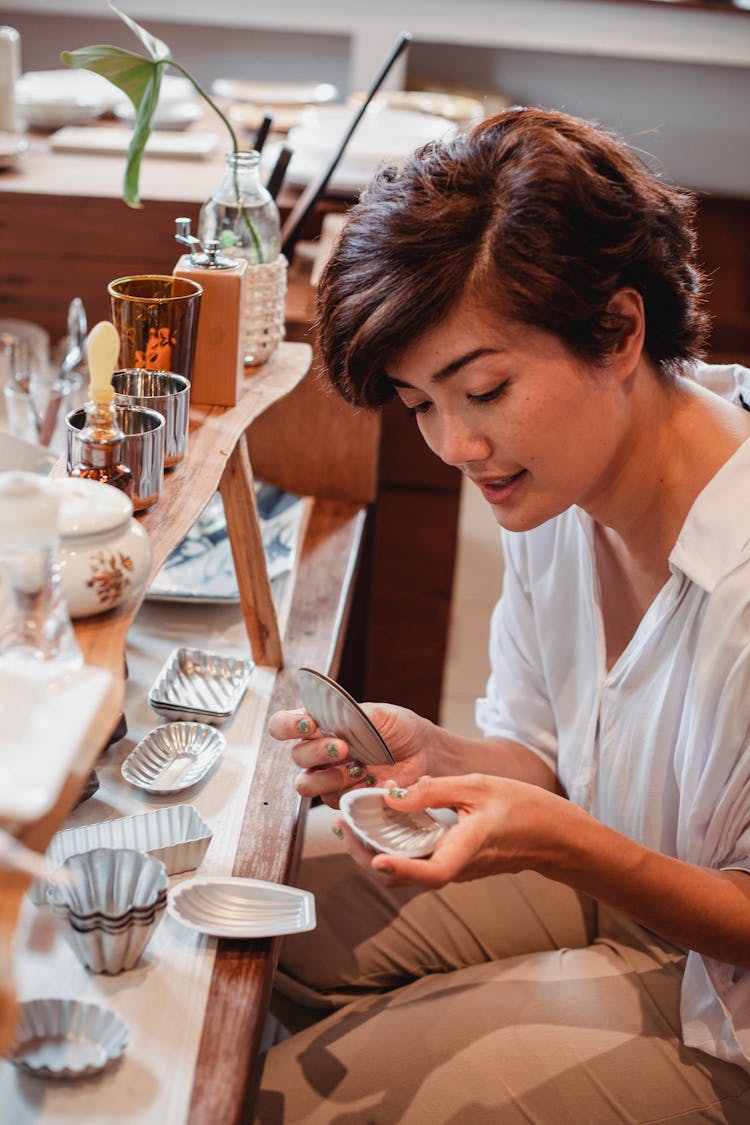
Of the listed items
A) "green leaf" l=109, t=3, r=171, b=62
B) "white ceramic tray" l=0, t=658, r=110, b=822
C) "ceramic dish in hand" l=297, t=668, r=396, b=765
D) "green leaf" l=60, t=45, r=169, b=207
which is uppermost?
"green leaf" l=109, t=3, r=171, b=62

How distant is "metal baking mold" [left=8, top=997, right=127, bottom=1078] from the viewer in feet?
2.67

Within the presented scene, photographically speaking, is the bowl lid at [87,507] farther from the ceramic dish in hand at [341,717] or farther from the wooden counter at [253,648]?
the ceramic dish in hand at [341,717]

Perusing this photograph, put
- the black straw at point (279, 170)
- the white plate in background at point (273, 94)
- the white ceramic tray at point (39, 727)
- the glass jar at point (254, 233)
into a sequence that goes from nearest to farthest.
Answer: the white ceramic tray at point (39, 727), the glass jar at point (254, 233), the black straw at point (279, 170), the white plate in background at point (273, 94)

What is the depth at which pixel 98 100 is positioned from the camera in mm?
2533

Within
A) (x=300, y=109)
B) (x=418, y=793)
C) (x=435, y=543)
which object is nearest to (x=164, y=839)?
(x=418, y=793)

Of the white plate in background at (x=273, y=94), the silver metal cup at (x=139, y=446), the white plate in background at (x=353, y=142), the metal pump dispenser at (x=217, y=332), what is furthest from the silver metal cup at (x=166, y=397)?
the white plate in background at (x=273, y=94)

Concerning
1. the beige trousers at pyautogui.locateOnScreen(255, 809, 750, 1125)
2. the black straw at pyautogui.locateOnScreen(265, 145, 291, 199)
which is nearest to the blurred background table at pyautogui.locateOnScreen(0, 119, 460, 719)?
the black straw at pyautogui.locateOnScreen(265, 145, 291, 199)

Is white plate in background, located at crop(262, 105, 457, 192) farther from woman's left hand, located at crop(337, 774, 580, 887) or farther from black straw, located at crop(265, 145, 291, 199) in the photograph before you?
woman's left hand, located at crop(337, 774, 580, 887)

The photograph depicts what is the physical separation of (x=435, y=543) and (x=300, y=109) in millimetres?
1160

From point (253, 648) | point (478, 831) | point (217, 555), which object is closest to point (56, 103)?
point (217, 555)

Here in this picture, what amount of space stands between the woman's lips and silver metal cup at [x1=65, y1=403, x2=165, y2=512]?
0.99ft

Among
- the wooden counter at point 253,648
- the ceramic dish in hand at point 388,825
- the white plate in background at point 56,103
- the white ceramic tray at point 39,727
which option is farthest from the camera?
the white plate in background at point 56,103

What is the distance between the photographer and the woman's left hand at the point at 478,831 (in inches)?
35.7

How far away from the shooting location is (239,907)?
3.27 ft
